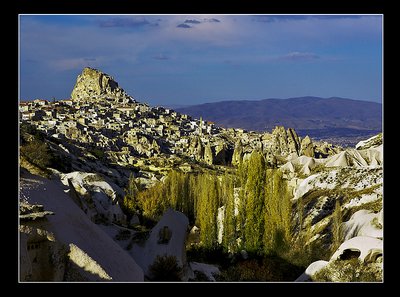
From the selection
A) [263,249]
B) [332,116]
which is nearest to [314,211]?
[263,249]

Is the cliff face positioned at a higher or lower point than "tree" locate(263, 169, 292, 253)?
higher

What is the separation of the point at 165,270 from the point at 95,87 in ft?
487

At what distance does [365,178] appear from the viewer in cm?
2869

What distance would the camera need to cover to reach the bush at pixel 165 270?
699 inches

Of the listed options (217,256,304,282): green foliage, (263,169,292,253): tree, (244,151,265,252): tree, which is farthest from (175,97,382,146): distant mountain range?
(217,256,304,282): green foliage

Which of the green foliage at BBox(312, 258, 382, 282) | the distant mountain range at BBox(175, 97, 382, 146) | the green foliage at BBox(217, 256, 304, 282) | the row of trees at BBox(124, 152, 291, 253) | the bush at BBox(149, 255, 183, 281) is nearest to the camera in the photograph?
the green foliage at BBox(312, 258, 382, 282)

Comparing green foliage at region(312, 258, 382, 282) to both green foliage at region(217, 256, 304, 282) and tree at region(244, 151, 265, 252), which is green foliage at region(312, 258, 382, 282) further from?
tree at region(244, 151, 265, 252)

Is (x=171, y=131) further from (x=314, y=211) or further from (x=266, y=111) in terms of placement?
(x=314, y=211)

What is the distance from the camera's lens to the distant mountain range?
267ft

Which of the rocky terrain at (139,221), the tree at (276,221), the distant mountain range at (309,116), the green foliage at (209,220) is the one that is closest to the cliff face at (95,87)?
the distant mountain range at (309,116)

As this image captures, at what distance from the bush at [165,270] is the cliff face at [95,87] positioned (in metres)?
142

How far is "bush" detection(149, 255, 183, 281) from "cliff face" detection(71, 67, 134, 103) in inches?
5594

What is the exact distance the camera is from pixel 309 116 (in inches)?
4734
